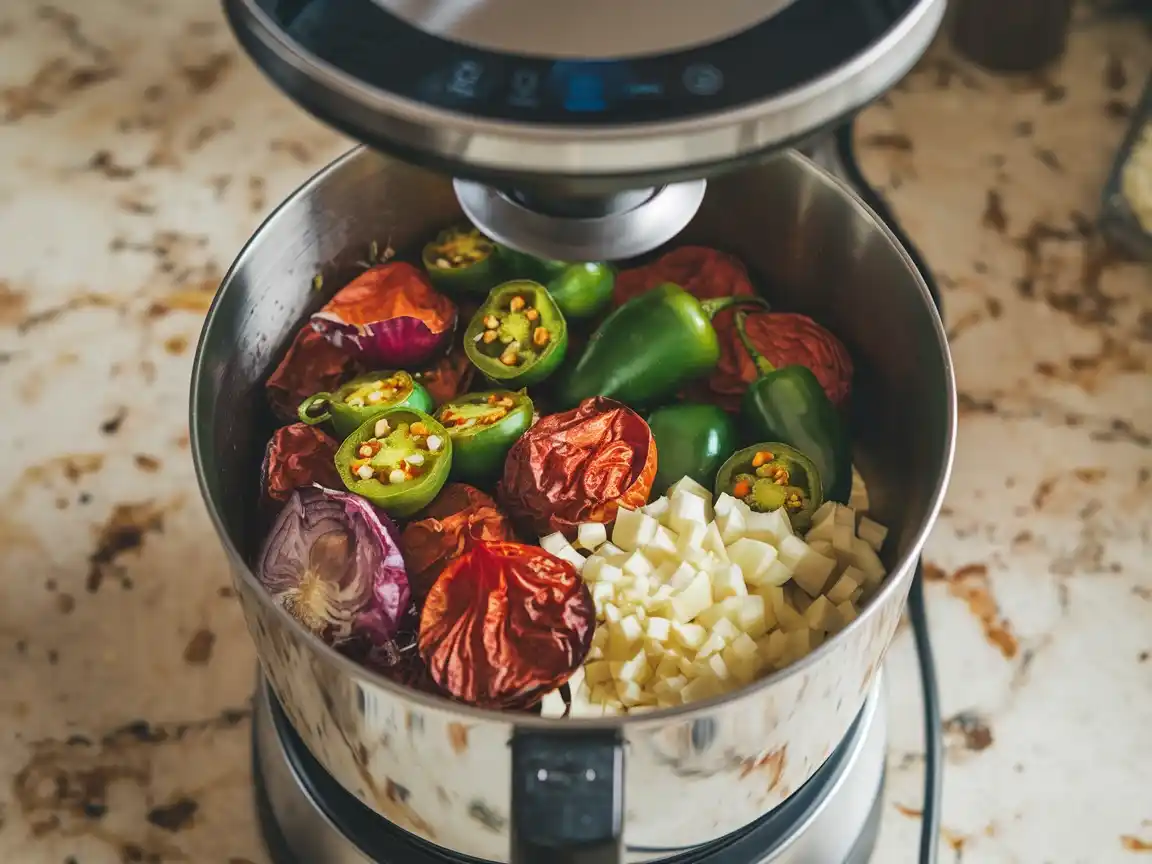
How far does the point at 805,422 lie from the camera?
1.98 feet

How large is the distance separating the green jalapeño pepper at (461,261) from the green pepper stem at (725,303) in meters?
0.11

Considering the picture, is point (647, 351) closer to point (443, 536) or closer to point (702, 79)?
point (443, 536)

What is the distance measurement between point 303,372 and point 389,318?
0.18 ft

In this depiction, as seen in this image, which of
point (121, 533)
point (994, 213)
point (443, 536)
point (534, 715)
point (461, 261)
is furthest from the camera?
point (994, 213)

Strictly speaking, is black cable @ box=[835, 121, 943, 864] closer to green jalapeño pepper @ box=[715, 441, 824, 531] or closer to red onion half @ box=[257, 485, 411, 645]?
green jalapeño pepper @ box=[715, 441, 824, 531]

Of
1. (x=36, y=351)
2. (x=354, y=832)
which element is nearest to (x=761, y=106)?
(x=354, y=832)

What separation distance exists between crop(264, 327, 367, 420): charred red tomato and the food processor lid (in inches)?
11.0

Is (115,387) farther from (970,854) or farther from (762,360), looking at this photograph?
(970,854)

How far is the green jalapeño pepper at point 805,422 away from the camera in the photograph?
61 cm

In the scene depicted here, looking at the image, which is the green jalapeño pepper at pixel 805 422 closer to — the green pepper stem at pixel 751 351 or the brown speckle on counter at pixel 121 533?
the green pepper stem at pixel 751 351

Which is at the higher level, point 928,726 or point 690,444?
point 690,444

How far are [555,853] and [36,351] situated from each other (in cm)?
61

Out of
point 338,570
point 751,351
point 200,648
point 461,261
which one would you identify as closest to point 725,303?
point 751,351

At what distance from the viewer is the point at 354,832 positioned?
1.95 ft
